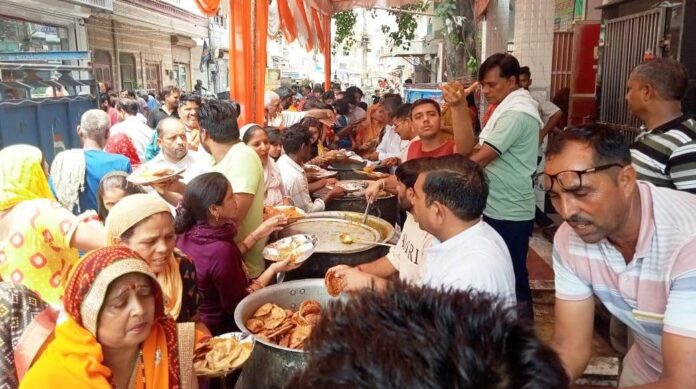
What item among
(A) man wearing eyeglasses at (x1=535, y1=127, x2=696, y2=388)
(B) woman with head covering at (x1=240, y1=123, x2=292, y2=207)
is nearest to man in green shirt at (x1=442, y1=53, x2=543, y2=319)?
(B) woman with head covering at (x1=240, y1=123, x2=292, y2=207)

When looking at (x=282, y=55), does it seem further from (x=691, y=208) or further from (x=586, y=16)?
(x=691, y=208)

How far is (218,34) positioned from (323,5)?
14.2 m

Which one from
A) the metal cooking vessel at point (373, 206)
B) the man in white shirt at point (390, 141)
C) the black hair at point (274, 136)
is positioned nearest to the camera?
the metal cooking vessel at point (373, 206)

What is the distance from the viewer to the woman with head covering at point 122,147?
4777 mm

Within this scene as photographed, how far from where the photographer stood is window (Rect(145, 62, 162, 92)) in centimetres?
1685

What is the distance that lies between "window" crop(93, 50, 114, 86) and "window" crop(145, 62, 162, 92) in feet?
7.65

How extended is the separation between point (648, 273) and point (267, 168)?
2.85 meters

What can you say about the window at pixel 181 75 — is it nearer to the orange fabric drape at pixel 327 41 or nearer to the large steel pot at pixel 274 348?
the orange fabric drape at pixel 327 41

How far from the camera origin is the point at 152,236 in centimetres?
203

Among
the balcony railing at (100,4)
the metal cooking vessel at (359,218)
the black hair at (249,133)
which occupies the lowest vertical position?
the metal cooking vessel at (359,218)

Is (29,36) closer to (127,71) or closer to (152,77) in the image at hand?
(127,71)

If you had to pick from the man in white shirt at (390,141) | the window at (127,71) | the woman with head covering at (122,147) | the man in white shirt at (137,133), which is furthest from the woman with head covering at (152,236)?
the window at (127,71)

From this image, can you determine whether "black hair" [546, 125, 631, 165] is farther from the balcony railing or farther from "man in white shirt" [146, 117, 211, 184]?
the balcony railing

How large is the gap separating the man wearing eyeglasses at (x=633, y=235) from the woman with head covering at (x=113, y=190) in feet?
7.83
